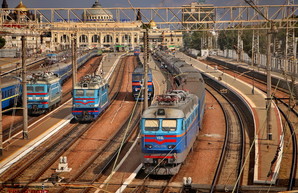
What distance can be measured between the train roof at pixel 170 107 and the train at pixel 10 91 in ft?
58.7

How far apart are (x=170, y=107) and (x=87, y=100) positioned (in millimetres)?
14039

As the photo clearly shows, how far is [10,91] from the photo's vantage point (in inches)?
1630

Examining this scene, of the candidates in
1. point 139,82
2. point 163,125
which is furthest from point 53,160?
point 139,82

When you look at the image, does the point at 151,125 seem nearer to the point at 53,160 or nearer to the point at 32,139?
the point at 53,160

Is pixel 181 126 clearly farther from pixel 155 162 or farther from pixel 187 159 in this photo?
pixel 187 159

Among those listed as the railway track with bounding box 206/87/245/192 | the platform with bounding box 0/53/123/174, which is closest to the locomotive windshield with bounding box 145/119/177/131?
the railway track with bounding box 206/87/245/192

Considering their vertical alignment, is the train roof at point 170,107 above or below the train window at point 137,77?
below

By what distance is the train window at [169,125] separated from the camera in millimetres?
22297

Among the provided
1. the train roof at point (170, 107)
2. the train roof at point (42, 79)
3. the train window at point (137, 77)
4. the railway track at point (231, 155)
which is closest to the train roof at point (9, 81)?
the train roof at point (42, 79)

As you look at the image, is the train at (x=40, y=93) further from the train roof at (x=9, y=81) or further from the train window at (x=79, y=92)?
the train window at (x=79, y=92)

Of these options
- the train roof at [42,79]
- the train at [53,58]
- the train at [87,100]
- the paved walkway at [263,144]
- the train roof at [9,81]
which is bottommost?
the paved walkway at [263,144]

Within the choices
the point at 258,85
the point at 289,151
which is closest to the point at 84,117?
the point at 289,151

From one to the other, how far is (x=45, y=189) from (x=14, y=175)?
10.5 ft

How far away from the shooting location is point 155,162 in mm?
22266
